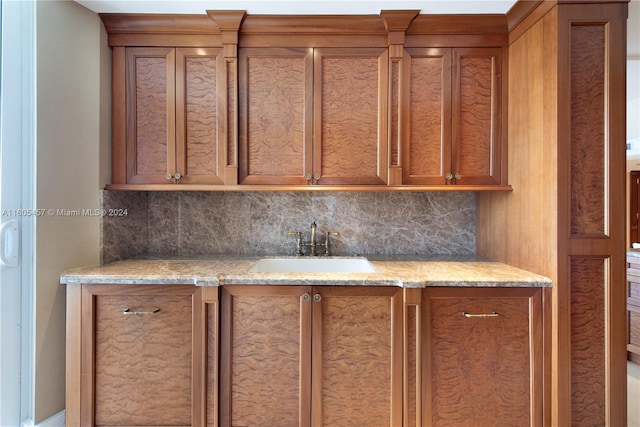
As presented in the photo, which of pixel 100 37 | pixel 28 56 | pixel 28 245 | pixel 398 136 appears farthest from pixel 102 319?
pixel 398 136

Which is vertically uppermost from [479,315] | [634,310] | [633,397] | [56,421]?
[479,315]

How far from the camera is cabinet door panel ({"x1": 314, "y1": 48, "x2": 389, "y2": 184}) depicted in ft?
6.02

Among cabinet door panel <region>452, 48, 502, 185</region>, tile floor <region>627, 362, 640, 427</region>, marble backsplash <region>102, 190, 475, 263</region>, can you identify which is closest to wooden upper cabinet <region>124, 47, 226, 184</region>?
marble backsplash <region>102, 190, 475, 263</region>

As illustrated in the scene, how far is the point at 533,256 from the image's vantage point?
1.61m

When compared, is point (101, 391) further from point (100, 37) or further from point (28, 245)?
point (100, 37)

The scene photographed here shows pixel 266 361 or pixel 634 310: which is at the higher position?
pixel 266 361

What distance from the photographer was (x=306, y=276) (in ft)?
4.94

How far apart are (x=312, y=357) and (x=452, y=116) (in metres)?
1.50

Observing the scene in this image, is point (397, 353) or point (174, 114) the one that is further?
point (174, 114)

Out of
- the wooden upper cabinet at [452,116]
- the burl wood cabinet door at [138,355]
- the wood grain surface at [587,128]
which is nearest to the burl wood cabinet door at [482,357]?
the wood grain surface at [587,128]

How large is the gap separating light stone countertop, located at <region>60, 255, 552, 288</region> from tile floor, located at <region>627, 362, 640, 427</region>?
1.33 meters

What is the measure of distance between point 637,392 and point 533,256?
5.55 ft

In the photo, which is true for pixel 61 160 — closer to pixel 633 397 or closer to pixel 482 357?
pixel 482 357

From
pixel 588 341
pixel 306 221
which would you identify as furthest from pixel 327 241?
pixel 588 341
